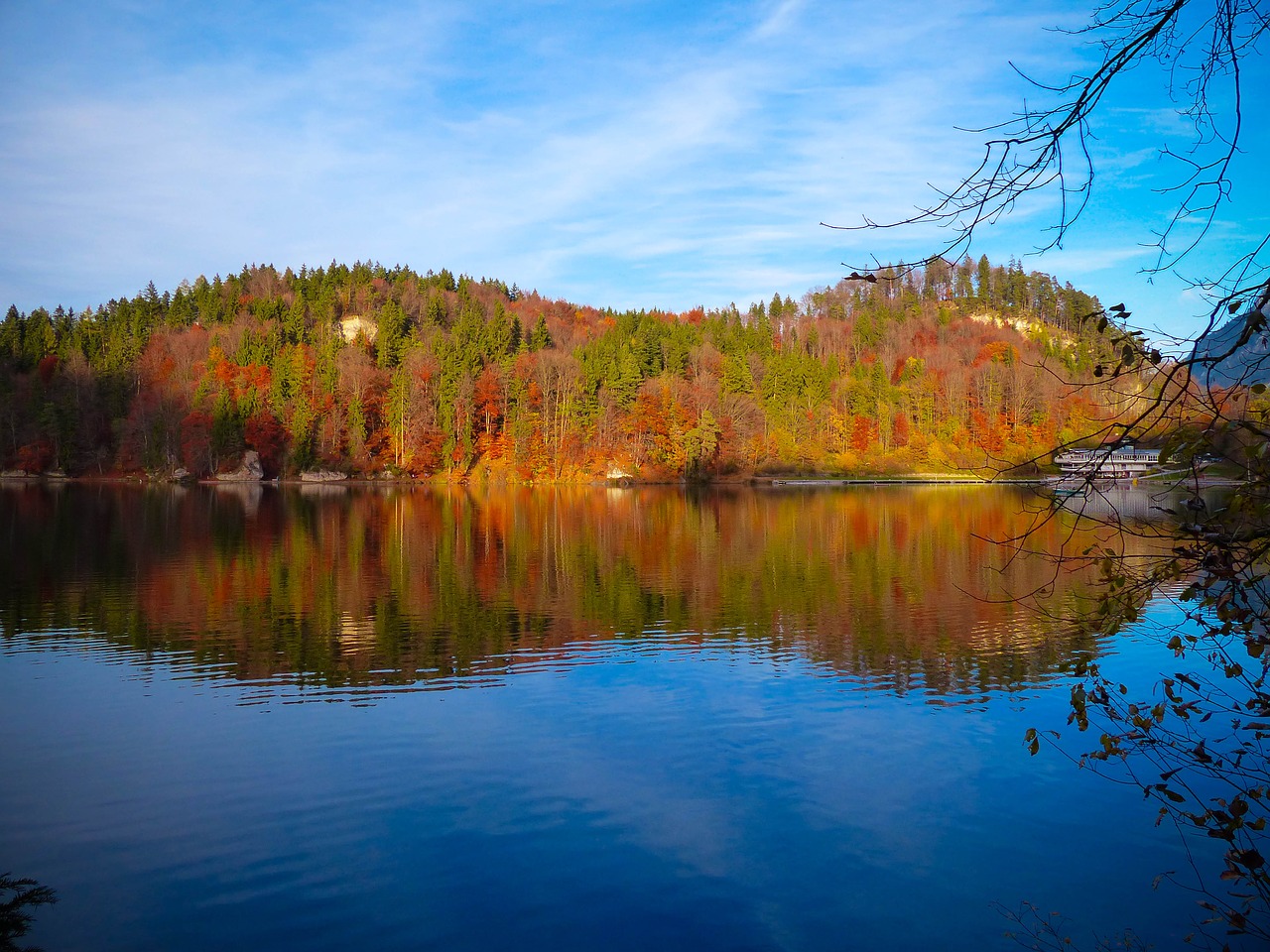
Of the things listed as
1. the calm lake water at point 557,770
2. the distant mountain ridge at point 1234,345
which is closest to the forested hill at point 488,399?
the calm lake water at point 557,770

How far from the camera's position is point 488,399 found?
319 ft

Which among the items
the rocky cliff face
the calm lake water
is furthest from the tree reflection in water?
the rocky cliff face

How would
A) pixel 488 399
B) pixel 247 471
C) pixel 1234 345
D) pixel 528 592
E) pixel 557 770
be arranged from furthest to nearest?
pixel 488 399 < pixel 247 471 < pixel 528 592 < pixel 557 770 < pixel 1234 345

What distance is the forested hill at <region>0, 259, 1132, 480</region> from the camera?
89.9 meters

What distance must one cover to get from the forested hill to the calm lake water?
69.8 metres

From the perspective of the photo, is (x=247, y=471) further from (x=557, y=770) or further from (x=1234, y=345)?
(x=1234, y=345)

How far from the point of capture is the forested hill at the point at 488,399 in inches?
3538

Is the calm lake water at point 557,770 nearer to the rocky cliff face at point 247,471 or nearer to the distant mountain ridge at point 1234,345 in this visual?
the distant mountain ridge at point 1234,345

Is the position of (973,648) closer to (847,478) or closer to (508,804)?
(508,804)

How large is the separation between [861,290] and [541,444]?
7076cm

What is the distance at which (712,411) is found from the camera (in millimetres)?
91938

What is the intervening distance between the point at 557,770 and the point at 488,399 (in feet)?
295

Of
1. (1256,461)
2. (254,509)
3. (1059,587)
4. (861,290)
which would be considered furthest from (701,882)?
(861,290)

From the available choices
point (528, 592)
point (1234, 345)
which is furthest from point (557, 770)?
point (528, 592)
